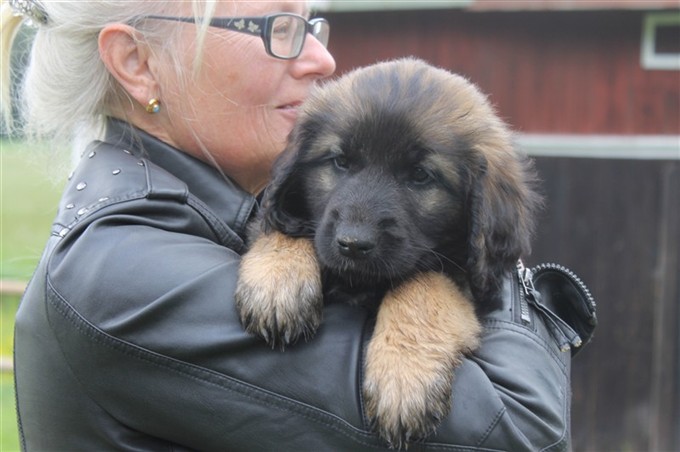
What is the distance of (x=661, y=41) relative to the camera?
8.44 metres

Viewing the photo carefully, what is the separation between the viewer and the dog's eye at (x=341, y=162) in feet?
7.92

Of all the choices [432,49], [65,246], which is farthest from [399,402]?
[432,49]

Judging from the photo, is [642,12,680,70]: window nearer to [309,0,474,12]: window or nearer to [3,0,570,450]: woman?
[309,0,474,12]: window

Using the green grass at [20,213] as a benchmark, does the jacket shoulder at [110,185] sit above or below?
above

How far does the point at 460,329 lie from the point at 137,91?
4.02 feet

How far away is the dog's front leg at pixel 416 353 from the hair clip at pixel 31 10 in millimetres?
1358

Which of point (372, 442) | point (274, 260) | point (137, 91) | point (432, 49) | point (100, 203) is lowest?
point (372, 442)

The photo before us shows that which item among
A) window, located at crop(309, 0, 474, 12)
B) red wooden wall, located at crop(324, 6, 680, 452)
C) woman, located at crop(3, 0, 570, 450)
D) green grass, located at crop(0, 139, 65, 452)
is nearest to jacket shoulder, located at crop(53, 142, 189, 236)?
woman, located at crop(3, 0, 570, 450)

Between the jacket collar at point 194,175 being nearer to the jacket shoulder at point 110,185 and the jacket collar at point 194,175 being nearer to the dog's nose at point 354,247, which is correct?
the jacket shoulder at point 110,185

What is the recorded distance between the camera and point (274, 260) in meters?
2.26

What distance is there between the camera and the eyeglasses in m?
2.65

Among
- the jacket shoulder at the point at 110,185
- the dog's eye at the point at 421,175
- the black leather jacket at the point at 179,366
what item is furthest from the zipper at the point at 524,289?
the jacket shoulder at the point at 110,185

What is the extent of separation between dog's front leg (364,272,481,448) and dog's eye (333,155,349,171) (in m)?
0.37

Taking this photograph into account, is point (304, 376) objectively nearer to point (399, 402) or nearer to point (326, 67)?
point (399, 402)
